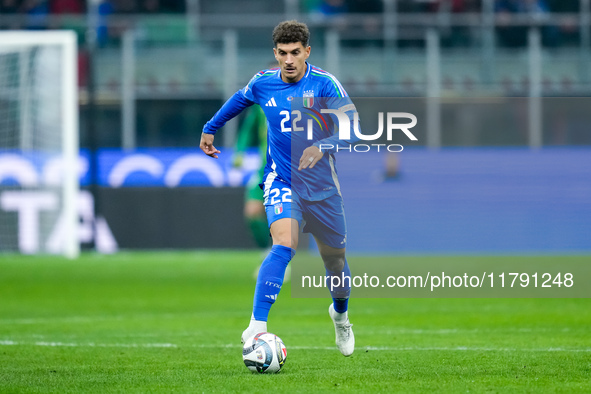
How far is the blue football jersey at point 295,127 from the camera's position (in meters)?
5.91

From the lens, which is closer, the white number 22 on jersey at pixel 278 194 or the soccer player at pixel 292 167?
the soccer player at pixel 292 167

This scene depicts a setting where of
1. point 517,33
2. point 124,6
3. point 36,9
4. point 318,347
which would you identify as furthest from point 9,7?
point 318,347

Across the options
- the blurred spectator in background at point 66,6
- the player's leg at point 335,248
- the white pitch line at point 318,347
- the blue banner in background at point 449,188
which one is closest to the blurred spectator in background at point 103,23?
the blurred spectator in background at point 66,6

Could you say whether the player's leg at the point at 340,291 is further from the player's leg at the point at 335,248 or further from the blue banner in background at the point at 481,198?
the blue banner in background at the point at 481,198

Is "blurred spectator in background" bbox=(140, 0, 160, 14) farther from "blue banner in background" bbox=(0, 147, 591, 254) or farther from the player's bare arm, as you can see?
the player's bare arm

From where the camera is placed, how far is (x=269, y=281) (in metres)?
5.59

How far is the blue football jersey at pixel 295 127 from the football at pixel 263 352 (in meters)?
0.92

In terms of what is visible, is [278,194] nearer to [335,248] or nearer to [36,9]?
[335,248]

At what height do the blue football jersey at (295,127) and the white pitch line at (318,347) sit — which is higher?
the blue football jersey at (295,127)

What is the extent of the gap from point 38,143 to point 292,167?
965cm

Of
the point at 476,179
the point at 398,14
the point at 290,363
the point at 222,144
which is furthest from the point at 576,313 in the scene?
the point at 398,14

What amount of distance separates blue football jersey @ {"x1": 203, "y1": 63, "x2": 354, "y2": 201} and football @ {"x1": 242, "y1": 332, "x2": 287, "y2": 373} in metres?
0.92

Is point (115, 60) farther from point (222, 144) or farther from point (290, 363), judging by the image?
point (290, 363)

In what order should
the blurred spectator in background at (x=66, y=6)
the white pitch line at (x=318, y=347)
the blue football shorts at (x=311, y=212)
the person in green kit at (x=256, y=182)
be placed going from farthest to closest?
the blurred spectator in background at (x=66, y=6) < the person in green kit at (x=256, y=182) < the white pitch line at (x=318, y=347) < the blue football shorts at (x=311, y=212)
